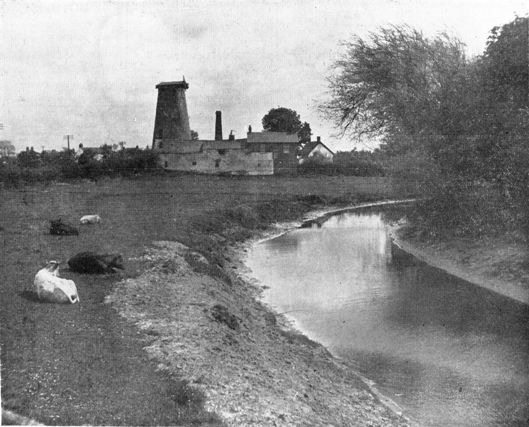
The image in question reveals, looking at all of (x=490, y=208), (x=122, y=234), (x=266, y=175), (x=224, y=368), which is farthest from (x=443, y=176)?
(x=266, y=175)

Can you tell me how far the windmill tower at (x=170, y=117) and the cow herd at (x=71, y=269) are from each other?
5199 centimetres

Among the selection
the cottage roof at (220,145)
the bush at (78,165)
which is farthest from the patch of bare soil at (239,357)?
the cottage roof at (220,145)

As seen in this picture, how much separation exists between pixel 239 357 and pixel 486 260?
53.7 ft

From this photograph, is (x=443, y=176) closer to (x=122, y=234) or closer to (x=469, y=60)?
(x=469, y=60)

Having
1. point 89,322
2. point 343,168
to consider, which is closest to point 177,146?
point 343,168

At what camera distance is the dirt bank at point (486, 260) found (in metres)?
21.9

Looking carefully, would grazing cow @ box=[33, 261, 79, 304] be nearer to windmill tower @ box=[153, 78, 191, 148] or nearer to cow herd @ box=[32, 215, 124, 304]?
cow herd @ box=[32, 215, 124, 304]

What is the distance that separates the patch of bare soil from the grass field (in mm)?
538

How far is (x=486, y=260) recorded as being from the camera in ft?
81.9

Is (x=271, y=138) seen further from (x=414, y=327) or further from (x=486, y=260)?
(x=414, y=327)

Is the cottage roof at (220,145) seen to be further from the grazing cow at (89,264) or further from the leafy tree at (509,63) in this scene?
the grazing cow at (89,264)

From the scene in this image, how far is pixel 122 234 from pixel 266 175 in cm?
5376

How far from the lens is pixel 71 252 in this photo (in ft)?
67.5

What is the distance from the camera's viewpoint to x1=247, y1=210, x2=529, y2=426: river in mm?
12670
